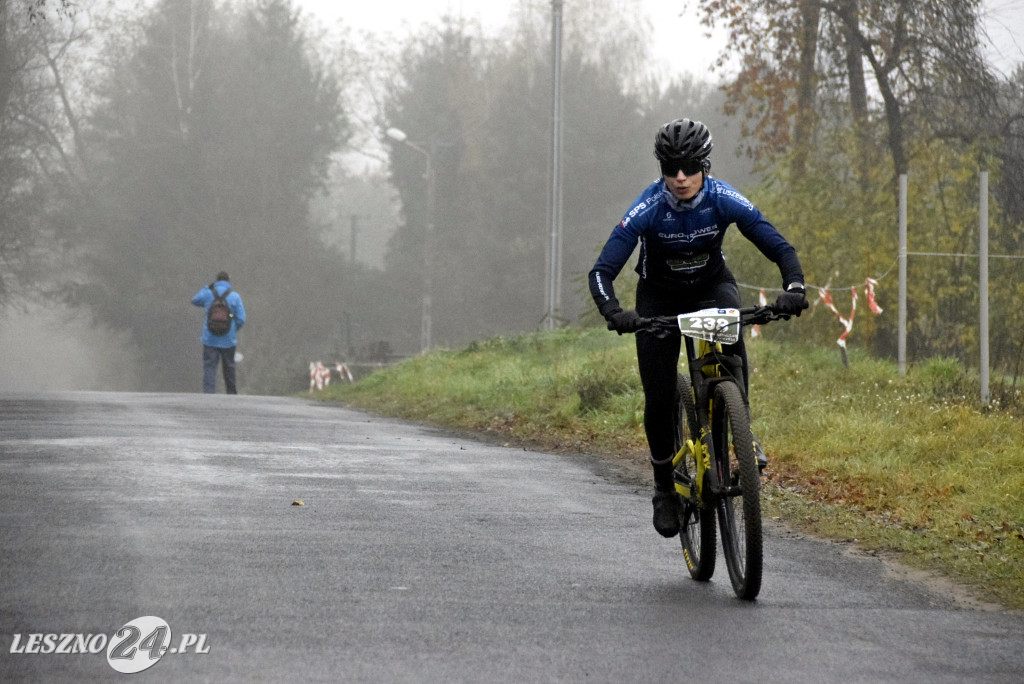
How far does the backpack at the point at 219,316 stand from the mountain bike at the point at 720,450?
16.4 meters

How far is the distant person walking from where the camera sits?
2230cm

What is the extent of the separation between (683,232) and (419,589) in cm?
196

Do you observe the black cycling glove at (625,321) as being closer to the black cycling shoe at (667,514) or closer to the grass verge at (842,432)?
the black cycling shoe at (667,514)

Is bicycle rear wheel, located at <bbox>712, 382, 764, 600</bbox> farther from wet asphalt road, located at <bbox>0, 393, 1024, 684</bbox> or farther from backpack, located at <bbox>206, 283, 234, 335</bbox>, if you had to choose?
backpack, located at <bbox>206, 283, 234, 335</bbox>

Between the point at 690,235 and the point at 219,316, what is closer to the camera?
the point at 690,235

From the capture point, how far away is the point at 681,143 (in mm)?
6434

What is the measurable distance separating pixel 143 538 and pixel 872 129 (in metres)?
18.1

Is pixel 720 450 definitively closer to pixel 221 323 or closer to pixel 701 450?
pixel 701 450

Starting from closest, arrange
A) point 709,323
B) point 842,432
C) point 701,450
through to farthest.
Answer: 1. point 709,323
2. point 701,450
3. point 842,432

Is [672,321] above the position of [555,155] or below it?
below

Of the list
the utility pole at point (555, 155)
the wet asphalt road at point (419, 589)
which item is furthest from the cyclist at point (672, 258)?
the utility pole at point (555, 155)

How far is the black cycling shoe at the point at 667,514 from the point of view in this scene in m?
6.84

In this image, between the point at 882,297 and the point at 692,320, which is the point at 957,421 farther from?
the point at 882,297

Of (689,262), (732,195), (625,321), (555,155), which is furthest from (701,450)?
(555,155)
